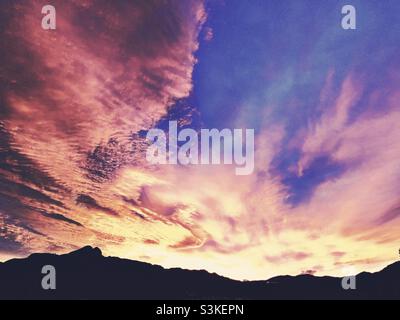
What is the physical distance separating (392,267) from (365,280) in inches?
646

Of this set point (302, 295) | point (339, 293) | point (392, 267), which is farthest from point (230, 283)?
point (392, 267)

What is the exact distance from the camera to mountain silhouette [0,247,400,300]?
466 ft

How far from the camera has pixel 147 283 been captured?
157375 mm

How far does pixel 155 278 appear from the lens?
526 ft

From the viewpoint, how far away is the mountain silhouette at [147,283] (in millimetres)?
142125

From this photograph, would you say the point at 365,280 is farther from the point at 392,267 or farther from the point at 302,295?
the point at 302,295

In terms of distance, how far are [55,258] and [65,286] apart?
21.9 meters

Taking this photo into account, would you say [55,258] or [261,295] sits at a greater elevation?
[55,258]

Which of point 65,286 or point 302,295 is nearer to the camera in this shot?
point 302,295
